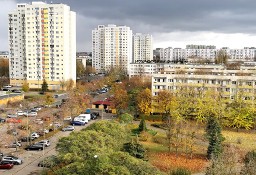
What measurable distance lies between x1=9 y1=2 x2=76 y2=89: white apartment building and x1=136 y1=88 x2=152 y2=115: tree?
24.2 m

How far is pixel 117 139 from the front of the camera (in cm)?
1645

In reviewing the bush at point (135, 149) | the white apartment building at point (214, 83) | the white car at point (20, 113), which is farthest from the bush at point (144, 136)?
the white car at point (20, 113)

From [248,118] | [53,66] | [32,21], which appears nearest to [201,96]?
[248,118]

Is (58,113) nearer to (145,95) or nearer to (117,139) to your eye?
(145,95)

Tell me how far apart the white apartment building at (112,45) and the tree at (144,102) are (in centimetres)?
4888

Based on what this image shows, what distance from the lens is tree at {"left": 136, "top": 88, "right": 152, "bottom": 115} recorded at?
101 ft

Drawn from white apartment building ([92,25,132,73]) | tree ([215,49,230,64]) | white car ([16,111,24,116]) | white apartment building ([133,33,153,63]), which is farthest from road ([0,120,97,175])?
white apartment building ([133,33,153,63])

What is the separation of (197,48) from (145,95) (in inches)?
3147

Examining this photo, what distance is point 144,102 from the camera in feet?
101

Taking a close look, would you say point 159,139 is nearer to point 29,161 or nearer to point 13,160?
point 29,161

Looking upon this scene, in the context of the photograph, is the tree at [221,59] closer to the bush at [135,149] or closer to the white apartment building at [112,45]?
the white apartment building at [112,45]

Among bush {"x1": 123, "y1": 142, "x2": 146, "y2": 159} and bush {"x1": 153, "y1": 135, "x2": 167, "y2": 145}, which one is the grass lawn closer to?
bush {"x1": 153, "y1": 135, "x2": 167, "y2": 145}

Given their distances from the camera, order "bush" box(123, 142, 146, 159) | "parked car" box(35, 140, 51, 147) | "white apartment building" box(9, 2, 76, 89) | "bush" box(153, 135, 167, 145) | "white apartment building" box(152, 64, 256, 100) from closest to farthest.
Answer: "bush" box(123, 142, 146, 159), "parked car" box(35, 140, 51, 147), "bush" box(153, 135, 167, 145), "white apartment building" box(152, 64, 256, 100), "white apartment building" box(9, 2, 76, 89)

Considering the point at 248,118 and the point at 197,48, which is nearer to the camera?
the point at 248,118
